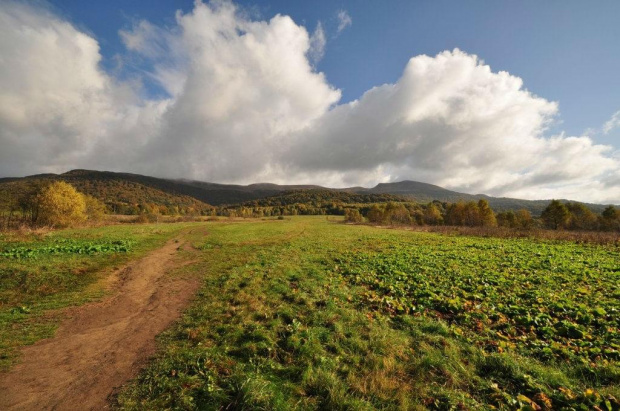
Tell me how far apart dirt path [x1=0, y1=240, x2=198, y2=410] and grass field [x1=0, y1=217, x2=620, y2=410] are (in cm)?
75

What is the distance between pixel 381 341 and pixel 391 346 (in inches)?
12.8

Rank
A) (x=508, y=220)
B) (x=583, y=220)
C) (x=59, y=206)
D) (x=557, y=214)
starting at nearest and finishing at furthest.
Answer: (x=59, y=206), (x=557, y=214), (x=583, y=220), (x=508, y=220)

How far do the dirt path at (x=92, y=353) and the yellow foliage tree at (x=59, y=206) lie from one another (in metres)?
55.5

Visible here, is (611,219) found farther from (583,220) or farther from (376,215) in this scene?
(376,215)

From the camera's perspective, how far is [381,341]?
7629 mm

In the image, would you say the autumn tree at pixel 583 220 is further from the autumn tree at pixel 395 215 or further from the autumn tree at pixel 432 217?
the autumn tree at pixel 395 215

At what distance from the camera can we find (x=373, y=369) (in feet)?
21.0

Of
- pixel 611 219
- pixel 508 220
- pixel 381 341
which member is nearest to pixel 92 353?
pixel 381 341

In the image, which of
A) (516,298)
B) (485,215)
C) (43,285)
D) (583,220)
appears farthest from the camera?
(485,215)

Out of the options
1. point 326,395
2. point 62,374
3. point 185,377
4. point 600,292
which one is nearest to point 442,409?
point 326,395

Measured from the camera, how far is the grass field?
5449 millimetres

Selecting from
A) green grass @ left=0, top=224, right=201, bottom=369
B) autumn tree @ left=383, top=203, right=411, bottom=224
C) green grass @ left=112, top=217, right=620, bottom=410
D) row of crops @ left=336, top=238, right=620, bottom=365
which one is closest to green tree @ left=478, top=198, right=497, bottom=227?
autumn tree @ left=383, top=203, right=411, bottom=224

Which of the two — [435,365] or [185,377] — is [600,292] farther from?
[185,377]

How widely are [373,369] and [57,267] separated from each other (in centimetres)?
2182
